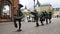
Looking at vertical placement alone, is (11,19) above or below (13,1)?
below

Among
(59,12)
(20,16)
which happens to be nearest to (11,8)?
(20,16)

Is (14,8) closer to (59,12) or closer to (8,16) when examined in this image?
(8,16)

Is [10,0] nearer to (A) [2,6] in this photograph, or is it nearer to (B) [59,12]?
(A) [2,6]

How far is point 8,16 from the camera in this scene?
51656mm

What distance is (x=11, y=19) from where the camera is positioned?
50719 millimetres

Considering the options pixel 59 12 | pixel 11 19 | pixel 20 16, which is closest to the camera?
pixel 20 16

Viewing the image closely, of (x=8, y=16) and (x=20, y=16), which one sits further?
(x=8, y=16)

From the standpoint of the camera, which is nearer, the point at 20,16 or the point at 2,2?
the point at 20,16

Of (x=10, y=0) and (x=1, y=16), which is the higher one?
(x=10, y=0)

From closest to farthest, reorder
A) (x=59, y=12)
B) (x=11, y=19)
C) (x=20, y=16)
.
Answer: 1. (x=20, y=16)
2. (x=11, y=19)
3. (x=59, y=12)

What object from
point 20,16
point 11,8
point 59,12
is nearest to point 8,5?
point 11,8

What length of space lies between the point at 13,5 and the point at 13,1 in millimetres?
1408

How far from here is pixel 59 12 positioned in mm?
176000

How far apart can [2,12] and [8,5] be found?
1.96 metres
